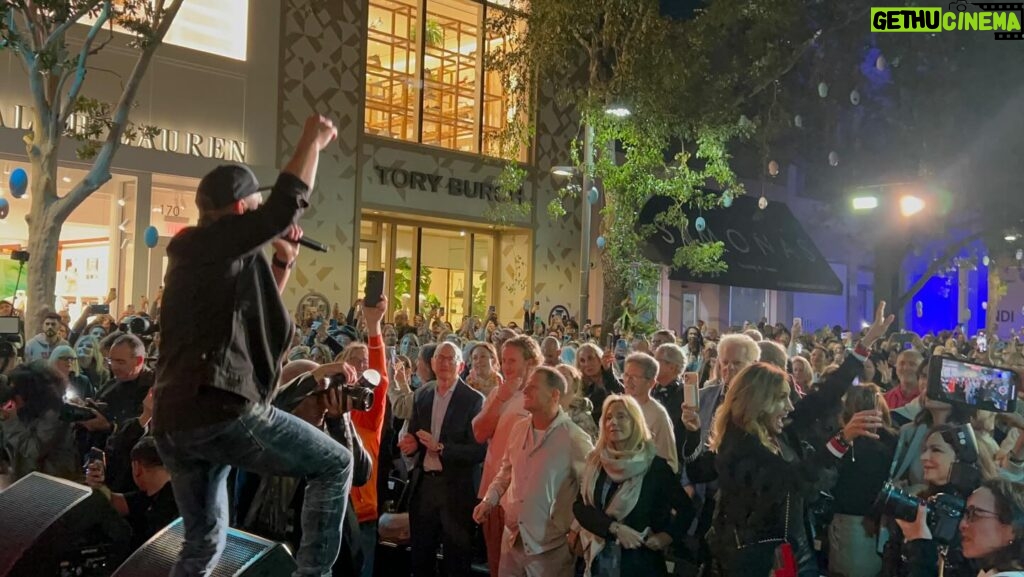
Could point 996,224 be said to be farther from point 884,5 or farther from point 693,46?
point 693,46

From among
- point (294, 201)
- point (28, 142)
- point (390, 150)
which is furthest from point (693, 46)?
point (294, 201)

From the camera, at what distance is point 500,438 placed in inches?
261

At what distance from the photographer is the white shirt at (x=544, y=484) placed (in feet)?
19.5

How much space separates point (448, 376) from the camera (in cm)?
702

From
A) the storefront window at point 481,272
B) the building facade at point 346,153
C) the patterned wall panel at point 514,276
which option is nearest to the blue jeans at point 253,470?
the building facade at point 346,153

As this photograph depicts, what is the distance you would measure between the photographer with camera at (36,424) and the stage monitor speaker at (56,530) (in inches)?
37.3

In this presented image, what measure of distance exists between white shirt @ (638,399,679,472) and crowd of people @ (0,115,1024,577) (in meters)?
0.02

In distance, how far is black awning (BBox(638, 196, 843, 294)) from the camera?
78.2ft

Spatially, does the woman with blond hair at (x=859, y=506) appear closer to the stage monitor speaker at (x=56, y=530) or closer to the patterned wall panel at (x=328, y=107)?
the stage monitor speaker at (x=56, y=530)

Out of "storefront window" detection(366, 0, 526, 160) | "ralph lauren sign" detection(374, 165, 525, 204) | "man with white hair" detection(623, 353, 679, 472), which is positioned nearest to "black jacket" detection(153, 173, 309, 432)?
"man with white hair" detection(623, 353, 679, 472)

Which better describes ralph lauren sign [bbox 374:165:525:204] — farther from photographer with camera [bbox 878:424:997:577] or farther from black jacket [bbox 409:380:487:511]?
photographer with camera [bbox 878:424:997:577]

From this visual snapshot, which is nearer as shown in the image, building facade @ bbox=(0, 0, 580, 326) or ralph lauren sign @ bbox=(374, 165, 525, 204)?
building facade @ bbox=(0, 0, 580, 326)

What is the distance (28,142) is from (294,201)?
11.3 meters

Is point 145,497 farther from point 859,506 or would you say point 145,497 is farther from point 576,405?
point 859,506
